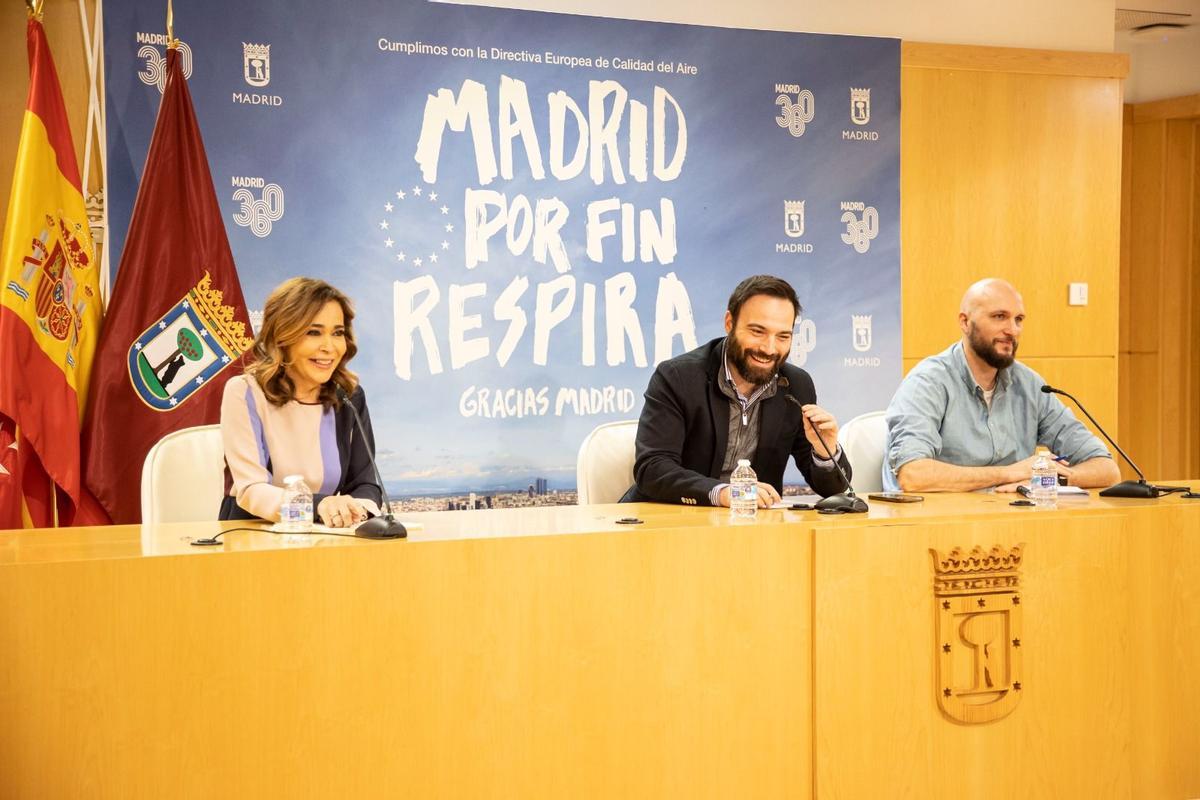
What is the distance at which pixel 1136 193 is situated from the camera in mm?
6492

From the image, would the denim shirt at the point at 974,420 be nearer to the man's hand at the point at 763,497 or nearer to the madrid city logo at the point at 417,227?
the man's hand at the point at 763,497

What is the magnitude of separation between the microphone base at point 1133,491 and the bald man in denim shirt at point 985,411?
443 millimetres

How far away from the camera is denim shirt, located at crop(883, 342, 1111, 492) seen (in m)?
3.33

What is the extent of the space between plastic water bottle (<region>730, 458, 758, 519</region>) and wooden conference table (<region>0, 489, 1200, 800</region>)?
62 millimetres

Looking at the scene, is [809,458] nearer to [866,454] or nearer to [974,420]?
[866,454]

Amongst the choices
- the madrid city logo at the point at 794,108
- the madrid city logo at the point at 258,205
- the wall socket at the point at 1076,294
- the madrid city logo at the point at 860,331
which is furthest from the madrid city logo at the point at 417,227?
the wall socket at the point at 1076,294

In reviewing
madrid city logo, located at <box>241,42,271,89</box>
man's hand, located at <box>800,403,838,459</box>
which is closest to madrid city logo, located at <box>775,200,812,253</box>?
man's hand, located at <box>800,403,838,459</box>

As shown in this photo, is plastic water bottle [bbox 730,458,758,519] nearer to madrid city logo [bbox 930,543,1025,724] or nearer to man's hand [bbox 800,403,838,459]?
man's hand [bbox 800,403,838,459]

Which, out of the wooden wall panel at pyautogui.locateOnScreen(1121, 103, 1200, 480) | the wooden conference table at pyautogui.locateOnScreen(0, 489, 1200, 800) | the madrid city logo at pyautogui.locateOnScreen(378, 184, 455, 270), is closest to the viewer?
the wooden conference table at pyautogui.locateOnScreen(0, 489, 1200, 800)

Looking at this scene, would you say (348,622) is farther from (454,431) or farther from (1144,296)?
(1144,296)

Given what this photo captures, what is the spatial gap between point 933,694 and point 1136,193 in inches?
209

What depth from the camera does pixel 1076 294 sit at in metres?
5.09

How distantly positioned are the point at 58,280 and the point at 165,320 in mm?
362

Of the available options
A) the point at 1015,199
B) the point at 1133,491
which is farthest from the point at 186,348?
the point at 1015,199
